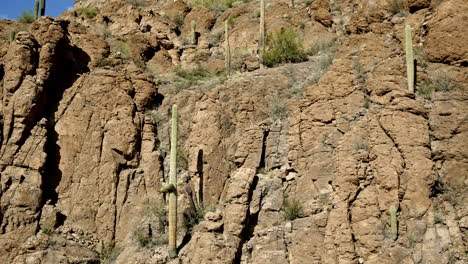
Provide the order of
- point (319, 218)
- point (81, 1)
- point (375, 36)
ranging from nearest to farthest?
point (319, 218)
point (375, 36)
point (81, 1)

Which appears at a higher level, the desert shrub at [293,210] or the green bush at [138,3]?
the green bush at [138,3]

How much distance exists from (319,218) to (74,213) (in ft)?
25.3

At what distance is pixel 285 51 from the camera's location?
18.5 m

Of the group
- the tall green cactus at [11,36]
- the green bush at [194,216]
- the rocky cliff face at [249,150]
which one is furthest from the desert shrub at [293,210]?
the tall green cactus at [11,36]

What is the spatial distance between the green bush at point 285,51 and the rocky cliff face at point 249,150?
0.64 metres

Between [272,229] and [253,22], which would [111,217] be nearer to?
[272,229]

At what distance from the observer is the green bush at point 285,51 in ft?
60.2

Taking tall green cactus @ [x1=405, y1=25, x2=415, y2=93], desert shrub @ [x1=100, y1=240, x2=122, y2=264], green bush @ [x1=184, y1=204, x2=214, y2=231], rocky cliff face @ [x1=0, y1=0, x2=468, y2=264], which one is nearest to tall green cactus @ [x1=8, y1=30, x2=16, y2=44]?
rocky cliff face @ [x1=0, y1=0, x2=468, y2=264]

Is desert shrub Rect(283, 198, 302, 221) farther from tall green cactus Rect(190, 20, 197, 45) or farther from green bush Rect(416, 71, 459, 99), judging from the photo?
tall green cactus Rect(190, 20, 197, 45)

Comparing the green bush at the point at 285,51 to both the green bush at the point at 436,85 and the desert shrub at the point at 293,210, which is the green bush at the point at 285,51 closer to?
the green bush at the point at 436,85

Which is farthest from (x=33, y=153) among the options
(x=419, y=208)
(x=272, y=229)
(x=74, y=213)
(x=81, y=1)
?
(x=81, y=1)

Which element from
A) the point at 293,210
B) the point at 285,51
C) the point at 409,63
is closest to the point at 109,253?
the point at 293,210

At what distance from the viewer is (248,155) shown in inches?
568

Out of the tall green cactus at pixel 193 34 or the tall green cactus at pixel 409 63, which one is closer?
the tall green cactus at pixel 409 63
